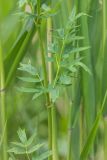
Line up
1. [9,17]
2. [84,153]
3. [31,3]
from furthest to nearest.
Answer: [9,17], [84,153], [31,3]

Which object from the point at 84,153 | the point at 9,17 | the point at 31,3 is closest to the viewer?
the point at 31,3

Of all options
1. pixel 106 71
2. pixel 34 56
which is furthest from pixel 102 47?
pixel 34 56

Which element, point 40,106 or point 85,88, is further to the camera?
point 40,106

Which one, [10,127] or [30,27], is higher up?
[30,27]

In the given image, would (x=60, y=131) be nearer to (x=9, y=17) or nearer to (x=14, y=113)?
(x=14, y=113)

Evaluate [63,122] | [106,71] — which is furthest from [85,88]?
[63,122]

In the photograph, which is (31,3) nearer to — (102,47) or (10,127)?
(102,47)

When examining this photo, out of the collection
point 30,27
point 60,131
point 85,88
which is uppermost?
point 30,27

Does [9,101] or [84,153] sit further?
[9,101]

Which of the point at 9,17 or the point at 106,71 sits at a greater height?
the point at 9,17
